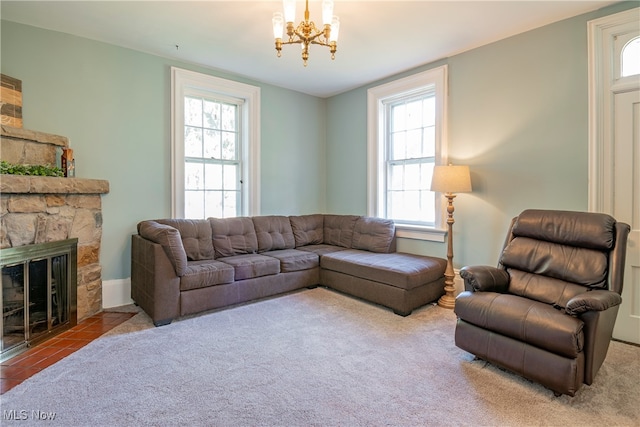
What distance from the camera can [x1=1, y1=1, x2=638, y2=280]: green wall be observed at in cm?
283

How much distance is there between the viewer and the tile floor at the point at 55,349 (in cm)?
202

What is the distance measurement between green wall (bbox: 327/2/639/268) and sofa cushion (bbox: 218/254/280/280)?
5.87ft

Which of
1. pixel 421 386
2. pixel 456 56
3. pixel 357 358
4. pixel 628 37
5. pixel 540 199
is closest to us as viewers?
pixel 421 386

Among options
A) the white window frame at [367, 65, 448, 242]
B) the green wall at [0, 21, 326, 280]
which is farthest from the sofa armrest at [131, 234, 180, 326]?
the white window frame at [367, 65, 448, 242]

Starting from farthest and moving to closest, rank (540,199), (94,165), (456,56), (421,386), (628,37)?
(456,56), (94,165), (540,199), (628,37), (421,386)

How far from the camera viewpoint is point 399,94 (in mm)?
4168

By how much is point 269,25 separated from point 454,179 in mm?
2340

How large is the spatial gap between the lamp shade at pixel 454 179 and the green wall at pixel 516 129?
299mm

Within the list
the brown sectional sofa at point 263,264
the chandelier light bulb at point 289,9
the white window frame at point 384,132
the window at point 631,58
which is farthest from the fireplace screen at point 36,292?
the window at point 631,58

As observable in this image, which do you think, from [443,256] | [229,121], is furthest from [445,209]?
[229,121]

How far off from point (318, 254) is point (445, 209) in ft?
5.35

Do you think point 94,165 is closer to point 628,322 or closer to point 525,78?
point 525,78
